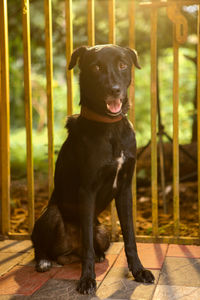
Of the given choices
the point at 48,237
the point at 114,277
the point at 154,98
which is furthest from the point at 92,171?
the point at 154,98

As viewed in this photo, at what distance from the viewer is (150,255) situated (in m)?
3.33

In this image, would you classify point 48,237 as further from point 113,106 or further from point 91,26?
point 91,26

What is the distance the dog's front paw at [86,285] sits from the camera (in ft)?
8.68

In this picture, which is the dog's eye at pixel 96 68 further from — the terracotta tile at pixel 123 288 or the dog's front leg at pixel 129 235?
the terracotta tile at pixel 123 288

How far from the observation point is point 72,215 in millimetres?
3084

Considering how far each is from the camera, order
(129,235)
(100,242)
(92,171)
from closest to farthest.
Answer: (92,171)
(129,235)
(100,242)

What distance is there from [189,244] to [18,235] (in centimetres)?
147

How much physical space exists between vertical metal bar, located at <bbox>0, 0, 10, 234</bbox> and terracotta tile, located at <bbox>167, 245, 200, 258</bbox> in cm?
145

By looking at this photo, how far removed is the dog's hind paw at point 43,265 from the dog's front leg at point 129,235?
58 cm

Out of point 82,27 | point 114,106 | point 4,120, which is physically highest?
point 82,27

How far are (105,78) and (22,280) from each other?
1435 mm

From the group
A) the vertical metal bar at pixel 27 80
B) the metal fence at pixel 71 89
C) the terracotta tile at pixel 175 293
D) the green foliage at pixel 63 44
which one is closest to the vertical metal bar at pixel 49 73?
the metal fence at pixel 71 89

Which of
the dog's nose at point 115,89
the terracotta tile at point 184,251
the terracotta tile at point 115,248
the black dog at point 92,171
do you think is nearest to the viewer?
the dog's nose at point 115,89

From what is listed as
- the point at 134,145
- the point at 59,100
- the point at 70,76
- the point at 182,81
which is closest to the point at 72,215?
the point at 134,145
